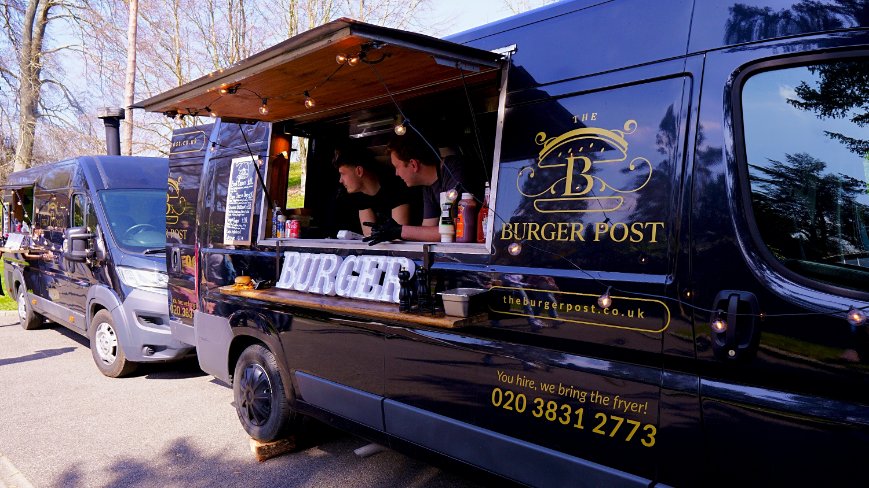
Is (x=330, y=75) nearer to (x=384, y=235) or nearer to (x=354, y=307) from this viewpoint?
(x=384, y=235)

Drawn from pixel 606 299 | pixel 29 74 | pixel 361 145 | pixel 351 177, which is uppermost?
pixel 29 74

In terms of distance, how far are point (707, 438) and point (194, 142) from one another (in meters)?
5.32

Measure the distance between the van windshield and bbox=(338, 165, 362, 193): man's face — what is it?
8.47 ft

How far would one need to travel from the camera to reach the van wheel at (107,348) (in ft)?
21.1

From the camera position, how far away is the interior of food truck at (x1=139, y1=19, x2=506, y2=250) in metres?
2.95

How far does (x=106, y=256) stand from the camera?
6555 millimetres

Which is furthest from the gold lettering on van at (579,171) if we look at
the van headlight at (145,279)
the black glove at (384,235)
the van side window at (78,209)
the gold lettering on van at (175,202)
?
the van side window at (78,209)

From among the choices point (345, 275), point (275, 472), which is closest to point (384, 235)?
point (345, 275)

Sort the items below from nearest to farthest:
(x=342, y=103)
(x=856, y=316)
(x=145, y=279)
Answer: (x=856, y=316) < (x=342, y=103) < (x=145, y=279)

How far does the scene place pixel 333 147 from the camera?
19.0 ft

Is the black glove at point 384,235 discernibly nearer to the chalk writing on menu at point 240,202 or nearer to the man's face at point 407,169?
the man's face at point 407,169

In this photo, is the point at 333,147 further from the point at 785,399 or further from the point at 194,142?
the point at 785,399

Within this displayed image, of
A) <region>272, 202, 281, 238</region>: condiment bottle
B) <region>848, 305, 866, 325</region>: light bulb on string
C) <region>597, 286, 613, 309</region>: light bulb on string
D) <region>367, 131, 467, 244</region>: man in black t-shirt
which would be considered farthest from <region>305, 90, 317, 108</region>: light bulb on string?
<region>848, 305, 866, 325</region>: light bulb on string

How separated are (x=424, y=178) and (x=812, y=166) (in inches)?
118
